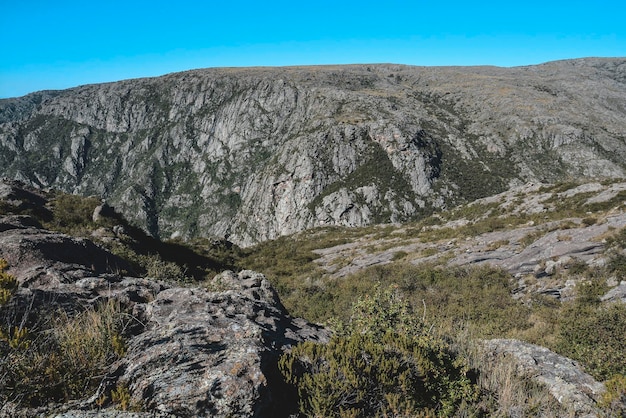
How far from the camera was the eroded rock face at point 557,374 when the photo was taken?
6090 millimetres

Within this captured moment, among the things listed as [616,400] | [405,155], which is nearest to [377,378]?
[616,400]

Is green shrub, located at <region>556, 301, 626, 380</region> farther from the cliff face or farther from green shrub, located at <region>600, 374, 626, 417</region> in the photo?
the cliff face

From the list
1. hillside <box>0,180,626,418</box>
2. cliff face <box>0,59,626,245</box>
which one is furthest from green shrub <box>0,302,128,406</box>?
cliff face <box>0,59,626,245</box>

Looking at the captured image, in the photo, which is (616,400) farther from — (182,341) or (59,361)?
(59,361)

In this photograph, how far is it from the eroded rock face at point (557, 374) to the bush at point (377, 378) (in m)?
2.17

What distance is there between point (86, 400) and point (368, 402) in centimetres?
339

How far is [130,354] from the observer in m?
4.58

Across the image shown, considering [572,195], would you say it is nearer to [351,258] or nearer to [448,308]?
[351,258]

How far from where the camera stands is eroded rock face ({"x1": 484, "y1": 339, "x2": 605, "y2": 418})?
6.09 m

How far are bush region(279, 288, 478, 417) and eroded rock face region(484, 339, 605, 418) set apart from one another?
217cm

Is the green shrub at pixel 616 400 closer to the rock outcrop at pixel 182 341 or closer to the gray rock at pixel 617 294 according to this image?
the rock outcrop at pixel 182 341

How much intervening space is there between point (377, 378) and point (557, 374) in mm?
4992

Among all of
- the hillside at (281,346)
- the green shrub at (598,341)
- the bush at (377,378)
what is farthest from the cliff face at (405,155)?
the bush at (377,378)

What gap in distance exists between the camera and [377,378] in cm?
472
